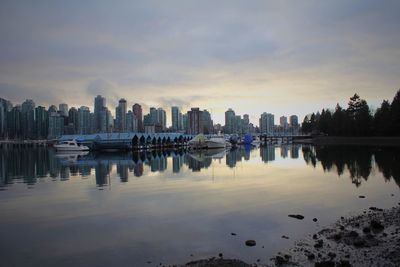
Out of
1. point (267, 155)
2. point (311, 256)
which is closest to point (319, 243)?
point (311, 256)

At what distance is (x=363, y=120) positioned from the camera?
427 feet

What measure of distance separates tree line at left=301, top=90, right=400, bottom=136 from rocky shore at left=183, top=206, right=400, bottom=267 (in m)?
102

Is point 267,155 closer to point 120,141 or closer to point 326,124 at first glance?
point 120,141

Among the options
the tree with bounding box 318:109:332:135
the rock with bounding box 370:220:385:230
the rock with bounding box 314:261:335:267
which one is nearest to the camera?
the rock with bounding box 314:261:335:267

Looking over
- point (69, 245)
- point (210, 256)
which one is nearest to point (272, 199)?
point (210, 256)

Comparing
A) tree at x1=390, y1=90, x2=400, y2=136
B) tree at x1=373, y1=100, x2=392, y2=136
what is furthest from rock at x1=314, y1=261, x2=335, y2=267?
tree at x1=373, y1=100, x2=392, y2=136

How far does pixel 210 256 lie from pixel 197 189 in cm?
1905

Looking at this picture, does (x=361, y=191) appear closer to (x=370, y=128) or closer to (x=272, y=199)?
(x=272, y=199)

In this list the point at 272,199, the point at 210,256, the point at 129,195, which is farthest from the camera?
the point at 129,195

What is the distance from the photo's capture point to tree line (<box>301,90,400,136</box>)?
112 metres

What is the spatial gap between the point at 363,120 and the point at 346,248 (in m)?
125

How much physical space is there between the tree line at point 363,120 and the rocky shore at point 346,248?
101921mm

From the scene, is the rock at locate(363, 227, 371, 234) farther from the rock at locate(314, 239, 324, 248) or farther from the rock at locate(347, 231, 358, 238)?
the rock at locate(314, 239, 324, 248)

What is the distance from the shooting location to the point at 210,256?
614 inches
